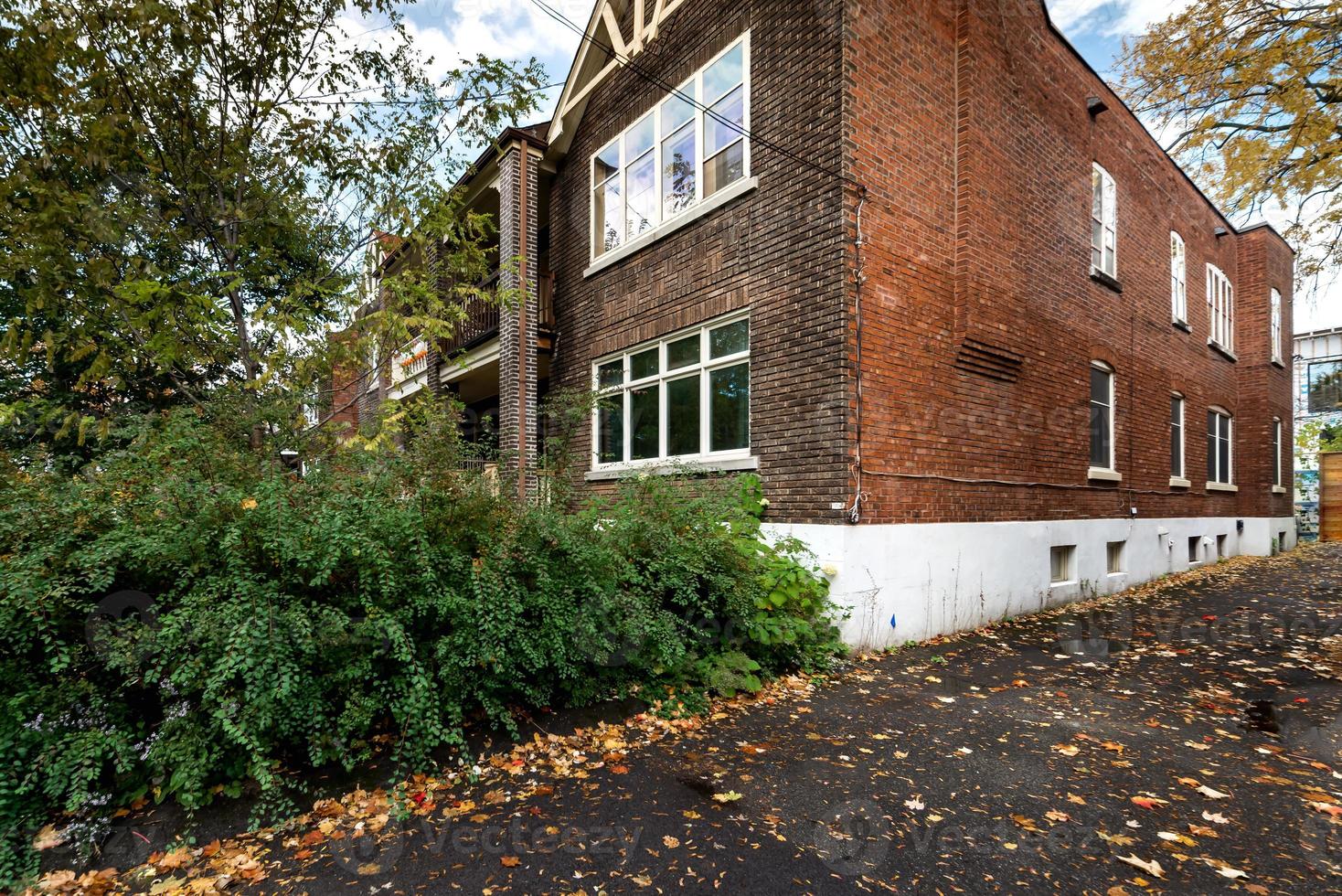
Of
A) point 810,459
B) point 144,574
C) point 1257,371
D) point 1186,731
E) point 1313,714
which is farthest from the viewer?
point 1257,371

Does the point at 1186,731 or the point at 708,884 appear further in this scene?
the point at 1186,731

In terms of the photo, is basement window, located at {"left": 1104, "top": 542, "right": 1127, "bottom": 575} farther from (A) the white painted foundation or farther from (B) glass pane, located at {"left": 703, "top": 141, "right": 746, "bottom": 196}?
(B) glass pane, located at {"left": 703, "top": 141, "right": 746, "bottom": 196}

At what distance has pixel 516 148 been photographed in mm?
10836

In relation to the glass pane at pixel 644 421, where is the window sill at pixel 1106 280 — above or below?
above

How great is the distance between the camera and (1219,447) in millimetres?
15328

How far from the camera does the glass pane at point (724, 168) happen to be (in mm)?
8039

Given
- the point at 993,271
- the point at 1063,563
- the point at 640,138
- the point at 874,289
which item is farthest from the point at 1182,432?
the point at 640,138

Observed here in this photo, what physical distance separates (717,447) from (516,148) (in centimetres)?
638

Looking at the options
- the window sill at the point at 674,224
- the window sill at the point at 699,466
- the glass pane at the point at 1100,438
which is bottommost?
the window sill at the point at 699,466

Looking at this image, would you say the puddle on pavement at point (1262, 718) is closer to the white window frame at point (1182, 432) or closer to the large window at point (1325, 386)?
the white window frame at point (1182, 432)

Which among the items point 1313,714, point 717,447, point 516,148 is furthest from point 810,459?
point 516,148

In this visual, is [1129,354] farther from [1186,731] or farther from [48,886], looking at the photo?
[48,886]

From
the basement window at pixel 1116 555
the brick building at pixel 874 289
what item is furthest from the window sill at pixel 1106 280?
the basement window at pixel 1116 555

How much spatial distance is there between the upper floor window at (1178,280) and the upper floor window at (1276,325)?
5354 millimetres
